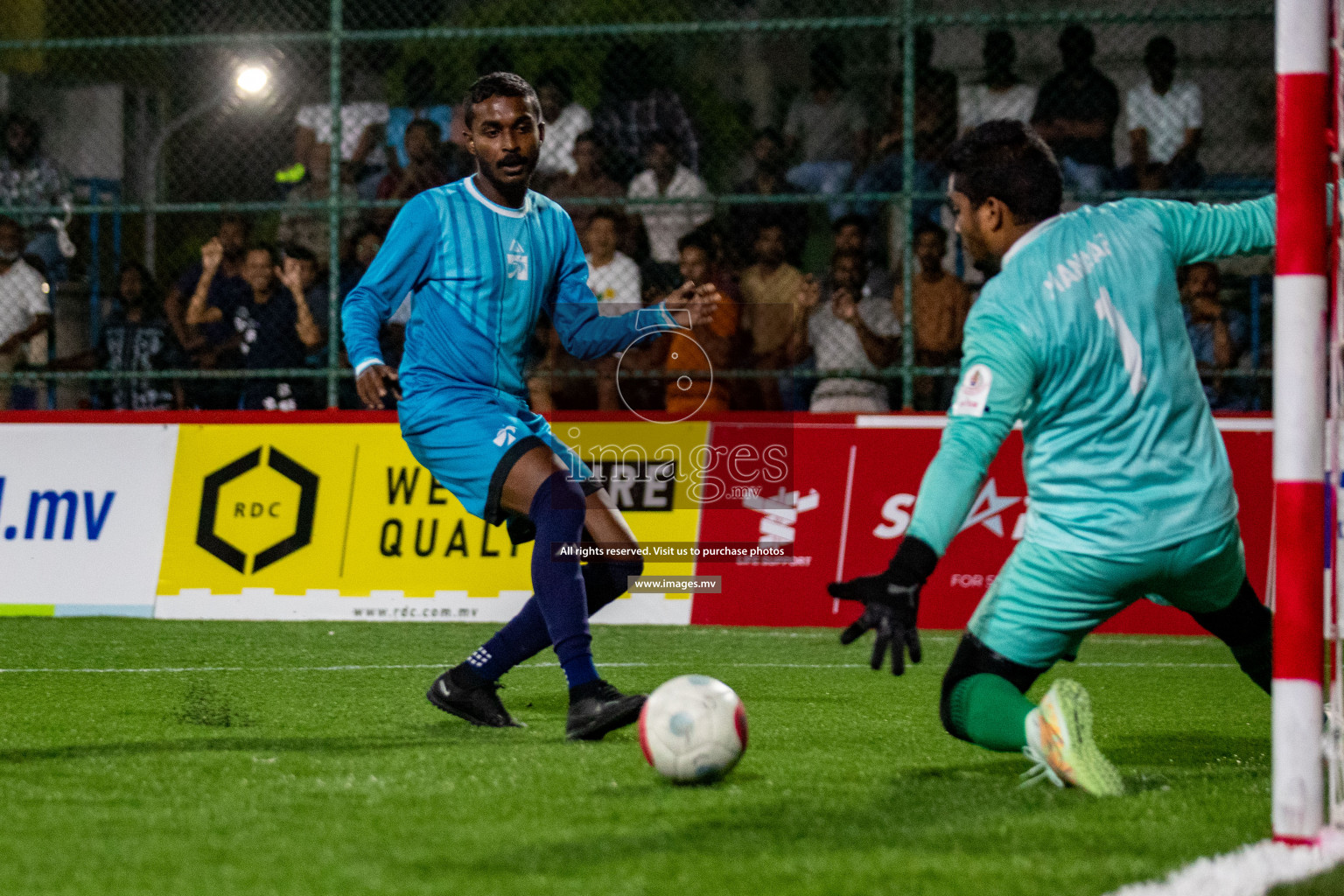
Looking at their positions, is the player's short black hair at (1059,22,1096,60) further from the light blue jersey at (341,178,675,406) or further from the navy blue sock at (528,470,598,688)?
the navy blue sock at (528,470,598,688)

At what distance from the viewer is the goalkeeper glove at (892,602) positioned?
3.43 m

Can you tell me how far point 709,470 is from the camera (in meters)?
9.41

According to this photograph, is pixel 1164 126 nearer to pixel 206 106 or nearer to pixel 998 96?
pixel 998 96

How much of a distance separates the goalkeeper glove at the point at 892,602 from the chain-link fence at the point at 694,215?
6.03m

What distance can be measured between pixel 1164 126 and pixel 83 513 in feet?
23.7

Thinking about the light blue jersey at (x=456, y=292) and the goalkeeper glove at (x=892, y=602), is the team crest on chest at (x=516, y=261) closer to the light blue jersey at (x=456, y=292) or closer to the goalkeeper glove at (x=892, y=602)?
the light blue jersey at (x=456, y=292)

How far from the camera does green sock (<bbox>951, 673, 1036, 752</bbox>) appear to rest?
13.3 ft

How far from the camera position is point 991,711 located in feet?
13.4

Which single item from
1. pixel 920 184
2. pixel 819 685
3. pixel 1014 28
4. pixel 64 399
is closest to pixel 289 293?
pixel 64 399

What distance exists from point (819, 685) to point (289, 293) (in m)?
5.44

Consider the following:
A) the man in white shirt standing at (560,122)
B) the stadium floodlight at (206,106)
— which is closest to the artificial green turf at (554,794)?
the man in white shirt standing at (560,122)

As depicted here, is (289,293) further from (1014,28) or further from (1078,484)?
(1078,484)

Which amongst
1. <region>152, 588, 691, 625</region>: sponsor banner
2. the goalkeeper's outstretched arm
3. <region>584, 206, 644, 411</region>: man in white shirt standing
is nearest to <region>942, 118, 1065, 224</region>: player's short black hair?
the goalkeeper's outstretched arm

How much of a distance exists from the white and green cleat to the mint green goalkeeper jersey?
0.38 m
